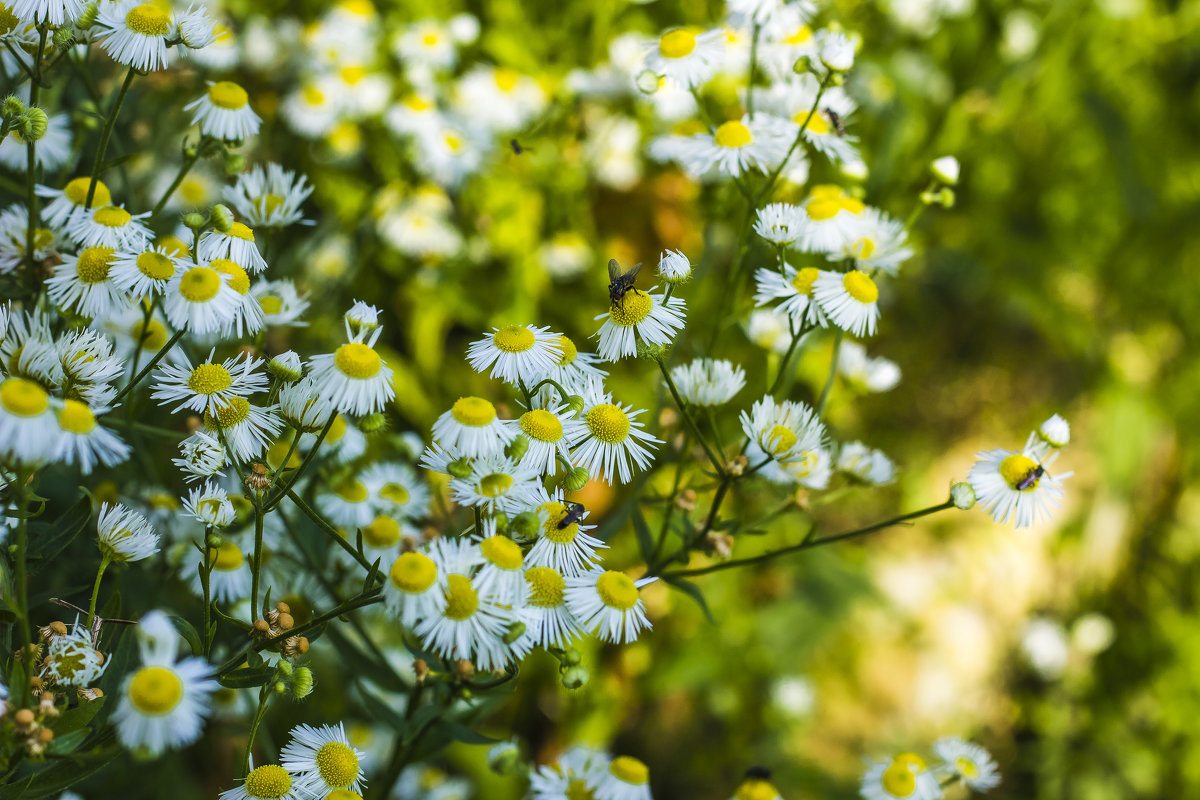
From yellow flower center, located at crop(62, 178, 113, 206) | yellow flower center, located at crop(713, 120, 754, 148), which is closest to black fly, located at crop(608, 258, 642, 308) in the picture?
yellow flower center, located at crop(713, 120, 754, 148)

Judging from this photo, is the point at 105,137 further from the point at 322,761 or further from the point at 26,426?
the point at 322,761

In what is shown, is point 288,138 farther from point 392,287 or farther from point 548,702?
point 548,702

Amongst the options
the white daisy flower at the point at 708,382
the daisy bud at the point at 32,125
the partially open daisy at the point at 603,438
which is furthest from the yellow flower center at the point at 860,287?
the daisy bud at the point at 32,125

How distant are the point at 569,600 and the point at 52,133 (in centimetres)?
70

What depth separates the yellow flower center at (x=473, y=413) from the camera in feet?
2.04

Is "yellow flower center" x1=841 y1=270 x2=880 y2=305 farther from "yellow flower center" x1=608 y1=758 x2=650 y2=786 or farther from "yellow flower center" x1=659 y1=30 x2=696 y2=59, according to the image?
"yellow flower center" x1=608 y1=758 x2=650 y2=786

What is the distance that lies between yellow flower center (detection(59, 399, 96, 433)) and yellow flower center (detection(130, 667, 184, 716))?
157 millimetres

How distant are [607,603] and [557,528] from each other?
2.7 inches

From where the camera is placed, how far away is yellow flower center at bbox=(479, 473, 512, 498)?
24.1 inches

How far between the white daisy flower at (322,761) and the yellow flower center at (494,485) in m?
0.20

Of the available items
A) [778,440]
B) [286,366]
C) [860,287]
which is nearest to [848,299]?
[860,287]

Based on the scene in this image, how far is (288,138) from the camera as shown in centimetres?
157

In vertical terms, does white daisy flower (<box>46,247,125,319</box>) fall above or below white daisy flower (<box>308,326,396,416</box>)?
above

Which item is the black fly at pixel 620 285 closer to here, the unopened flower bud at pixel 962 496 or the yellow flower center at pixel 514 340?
the yellow flower center at pixel 514 340
